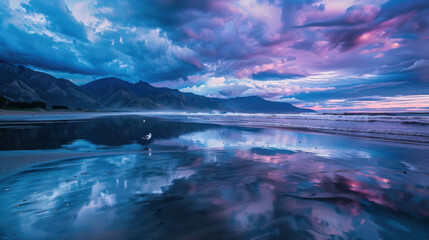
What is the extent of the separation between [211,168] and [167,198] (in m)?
3.25

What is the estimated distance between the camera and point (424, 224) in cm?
438

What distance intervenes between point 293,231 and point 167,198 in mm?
3276

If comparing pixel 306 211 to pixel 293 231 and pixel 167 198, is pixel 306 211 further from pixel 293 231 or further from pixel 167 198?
pixel 167 198

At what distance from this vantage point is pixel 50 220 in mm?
4285

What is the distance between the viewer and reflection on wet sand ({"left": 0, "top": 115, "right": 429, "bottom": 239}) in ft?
13.1

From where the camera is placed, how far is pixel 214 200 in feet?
17.6

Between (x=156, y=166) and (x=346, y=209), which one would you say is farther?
(x=156, y=166)

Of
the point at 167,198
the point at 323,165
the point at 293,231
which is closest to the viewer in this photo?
the point at 293,231

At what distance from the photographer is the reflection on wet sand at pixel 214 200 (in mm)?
3990

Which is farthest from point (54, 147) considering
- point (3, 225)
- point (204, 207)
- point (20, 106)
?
point (20, 106)

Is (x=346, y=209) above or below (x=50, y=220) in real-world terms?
above

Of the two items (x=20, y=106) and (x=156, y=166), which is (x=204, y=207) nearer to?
(x=156, y=166)

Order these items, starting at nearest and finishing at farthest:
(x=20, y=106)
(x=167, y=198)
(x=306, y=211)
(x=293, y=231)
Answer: (x=293, y=231)
(x=306, y=211)
(x=167, y=198)
(x=20, y=106)

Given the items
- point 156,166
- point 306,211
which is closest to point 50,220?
point 156,166
